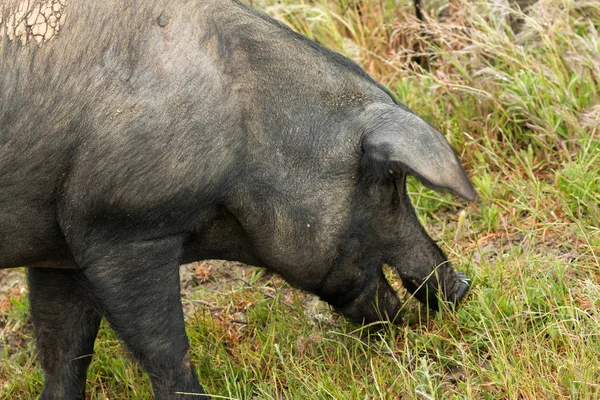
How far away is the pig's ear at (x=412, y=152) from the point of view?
3787mm

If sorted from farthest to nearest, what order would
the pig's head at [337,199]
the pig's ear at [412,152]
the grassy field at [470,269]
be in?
the grassy field at [470,269] → the pig's head at [337,199] → the pig's ear at [412,152]

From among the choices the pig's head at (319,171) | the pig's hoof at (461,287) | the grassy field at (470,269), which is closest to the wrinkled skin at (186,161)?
the pig's head at (319,171)

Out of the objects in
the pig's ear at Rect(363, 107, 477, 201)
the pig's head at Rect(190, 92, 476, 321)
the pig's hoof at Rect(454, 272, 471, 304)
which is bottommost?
the pig's hoof at Rect(454, 272, 471, 304)

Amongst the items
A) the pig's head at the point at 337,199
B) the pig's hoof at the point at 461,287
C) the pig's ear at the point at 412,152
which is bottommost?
the pig's hoof at the point at 461,287

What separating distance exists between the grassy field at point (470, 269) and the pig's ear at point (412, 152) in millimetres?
729

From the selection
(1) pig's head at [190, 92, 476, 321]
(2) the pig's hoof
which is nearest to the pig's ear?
(1) pig's head at [190, 92, 476, 321]

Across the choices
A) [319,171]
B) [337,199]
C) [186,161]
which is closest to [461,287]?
[337,199]

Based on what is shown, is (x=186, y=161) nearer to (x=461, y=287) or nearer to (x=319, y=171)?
(x=319, y=171)

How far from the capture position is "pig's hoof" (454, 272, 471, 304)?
4.60 meters

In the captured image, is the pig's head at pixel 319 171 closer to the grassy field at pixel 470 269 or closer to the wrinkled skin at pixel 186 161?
the wrinkled skin at pixel 186 161

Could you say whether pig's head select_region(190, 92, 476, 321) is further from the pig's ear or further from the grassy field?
the grassy field

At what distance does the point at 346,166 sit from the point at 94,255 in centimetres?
102

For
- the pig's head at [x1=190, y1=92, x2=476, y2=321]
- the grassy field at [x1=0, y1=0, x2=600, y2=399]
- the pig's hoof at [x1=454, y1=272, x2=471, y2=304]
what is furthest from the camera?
the pig's hoof at [x1=454, y1=272, x2=471, y2=304]

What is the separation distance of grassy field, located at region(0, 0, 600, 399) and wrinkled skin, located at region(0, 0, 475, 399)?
1.14ft
